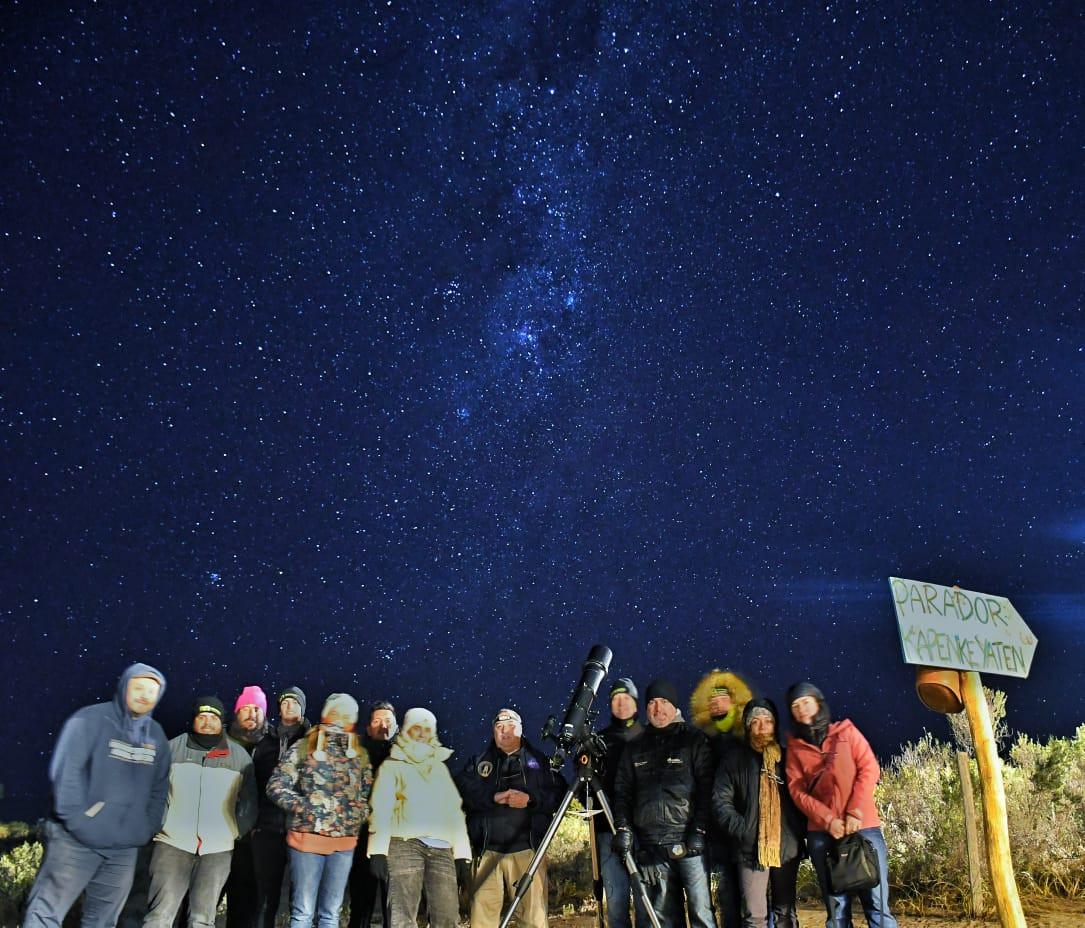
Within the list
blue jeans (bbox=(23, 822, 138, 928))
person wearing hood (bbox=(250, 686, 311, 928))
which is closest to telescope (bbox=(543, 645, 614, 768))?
person wearing hood (bbox=(250, 686, 311, 928))

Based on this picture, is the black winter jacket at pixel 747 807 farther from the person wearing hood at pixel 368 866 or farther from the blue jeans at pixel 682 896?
the person wearing hood at pixel 368 866

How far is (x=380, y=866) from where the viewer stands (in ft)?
20.2

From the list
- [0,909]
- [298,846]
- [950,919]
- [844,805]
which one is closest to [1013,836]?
[950,919]

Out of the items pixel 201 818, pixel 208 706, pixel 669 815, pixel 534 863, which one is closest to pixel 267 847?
pixel 201 818

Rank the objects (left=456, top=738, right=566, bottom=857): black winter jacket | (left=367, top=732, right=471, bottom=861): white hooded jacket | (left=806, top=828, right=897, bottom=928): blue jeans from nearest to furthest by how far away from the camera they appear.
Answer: (left=806, top=828, right=897, bottom=928): blue jeans, (left=367, top=732, right=471, bottom=861): white hooded jacket, (left=456, top=738, right=566, bottom=857): black winter jacket

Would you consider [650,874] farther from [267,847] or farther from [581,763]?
[267,847]

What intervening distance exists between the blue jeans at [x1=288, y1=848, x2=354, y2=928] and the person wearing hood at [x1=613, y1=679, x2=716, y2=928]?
1961mm

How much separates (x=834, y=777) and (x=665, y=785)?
1.20m

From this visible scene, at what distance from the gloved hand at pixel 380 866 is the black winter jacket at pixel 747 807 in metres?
2.42

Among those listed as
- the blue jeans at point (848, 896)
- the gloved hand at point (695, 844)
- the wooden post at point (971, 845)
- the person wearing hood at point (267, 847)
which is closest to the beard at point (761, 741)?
the blue jeans at point (848, 896)

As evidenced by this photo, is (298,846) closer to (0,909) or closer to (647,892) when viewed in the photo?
(647,892)

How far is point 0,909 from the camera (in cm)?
902

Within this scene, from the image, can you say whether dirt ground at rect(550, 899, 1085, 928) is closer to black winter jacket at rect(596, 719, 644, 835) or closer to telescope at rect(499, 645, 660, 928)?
black winter jacket at rect(596, 719, 644, 835)

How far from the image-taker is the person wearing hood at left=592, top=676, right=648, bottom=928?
6.37 meters
